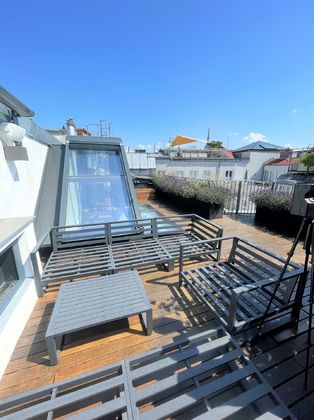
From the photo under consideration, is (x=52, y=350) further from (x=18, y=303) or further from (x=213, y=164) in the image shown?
(x=213, y=164)

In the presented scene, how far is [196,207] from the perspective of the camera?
7.23m

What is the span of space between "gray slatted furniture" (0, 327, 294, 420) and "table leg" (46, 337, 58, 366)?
289 millimetres

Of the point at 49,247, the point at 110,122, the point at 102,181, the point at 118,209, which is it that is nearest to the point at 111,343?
the point at 49,247

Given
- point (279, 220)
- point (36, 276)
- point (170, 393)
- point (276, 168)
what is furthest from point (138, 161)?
point (276, 168)

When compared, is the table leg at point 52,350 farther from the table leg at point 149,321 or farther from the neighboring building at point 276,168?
the neighboring building at point 276,168

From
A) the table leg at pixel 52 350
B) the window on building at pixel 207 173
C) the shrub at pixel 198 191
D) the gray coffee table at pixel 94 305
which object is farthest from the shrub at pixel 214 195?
the window on building at pixel 207 173

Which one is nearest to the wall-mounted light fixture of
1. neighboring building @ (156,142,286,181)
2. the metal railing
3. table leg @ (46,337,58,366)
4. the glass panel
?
the glass panel

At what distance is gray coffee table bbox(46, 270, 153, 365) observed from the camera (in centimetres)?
184

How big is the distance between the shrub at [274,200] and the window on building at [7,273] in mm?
6241

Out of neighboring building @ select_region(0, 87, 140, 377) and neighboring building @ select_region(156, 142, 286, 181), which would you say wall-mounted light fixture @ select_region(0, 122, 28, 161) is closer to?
neighboring building @ select_region(0, 87, 140, 377)

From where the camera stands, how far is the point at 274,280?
1982mm

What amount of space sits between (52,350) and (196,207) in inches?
244

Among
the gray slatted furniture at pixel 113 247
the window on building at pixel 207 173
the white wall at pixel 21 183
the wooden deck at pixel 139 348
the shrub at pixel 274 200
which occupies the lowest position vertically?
the wooden deck at pixel 139 348

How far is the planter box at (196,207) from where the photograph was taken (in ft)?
21.9
